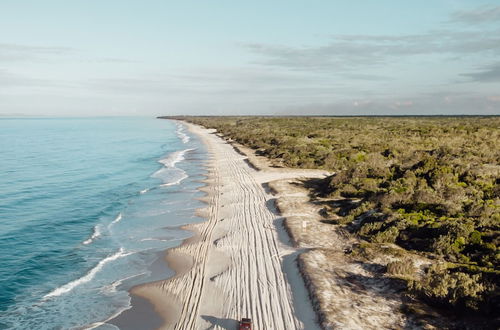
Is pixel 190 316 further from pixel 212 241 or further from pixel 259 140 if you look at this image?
pixel 259 140

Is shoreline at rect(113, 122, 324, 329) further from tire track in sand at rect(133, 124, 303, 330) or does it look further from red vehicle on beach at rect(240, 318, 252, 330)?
red vehicle on beach at rect(240, 318, 252, 330)

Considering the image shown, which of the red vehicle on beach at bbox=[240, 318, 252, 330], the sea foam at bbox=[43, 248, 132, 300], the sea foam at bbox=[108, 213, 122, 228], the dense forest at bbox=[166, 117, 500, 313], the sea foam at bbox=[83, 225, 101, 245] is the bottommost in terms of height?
the sea foam at bbox=[43, 248, 132, 300]

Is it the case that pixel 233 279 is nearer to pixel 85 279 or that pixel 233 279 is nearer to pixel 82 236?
pixel 85 279

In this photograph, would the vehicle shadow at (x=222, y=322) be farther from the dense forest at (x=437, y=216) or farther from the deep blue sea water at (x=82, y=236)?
the dense forest at (x=437, y=216)

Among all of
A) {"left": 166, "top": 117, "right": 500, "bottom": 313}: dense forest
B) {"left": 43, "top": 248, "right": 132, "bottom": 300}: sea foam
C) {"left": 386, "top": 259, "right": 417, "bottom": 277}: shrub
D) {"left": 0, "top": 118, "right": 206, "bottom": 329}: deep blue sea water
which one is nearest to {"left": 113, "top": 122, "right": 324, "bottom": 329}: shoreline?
{"left": 0, "top": 118, "right": 206, "bottom": 329}: deep blue sea water

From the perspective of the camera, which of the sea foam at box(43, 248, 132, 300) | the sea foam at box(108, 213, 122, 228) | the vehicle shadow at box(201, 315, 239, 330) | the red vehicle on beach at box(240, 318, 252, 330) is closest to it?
the red vehicle on beach at box(240, 318, 252, 330)

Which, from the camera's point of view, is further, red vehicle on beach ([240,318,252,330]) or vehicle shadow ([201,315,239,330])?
vehicle shadow ([201,315,239,330])

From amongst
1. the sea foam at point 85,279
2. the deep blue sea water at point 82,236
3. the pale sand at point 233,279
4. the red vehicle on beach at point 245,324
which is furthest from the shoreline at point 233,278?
the sea foam at point 85,279
